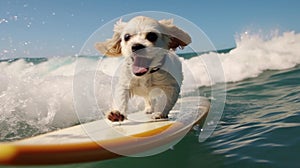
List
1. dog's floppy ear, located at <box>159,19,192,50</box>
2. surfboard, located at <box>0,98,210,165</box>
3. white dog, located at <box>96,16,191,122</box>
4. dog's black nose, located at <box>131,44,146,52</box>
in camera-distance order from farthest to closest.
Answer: dog's floppy ear, located at <box>159,19,192,50</box> → white dog, located at <box>96,16,191,122</box> → dog's black nose, located at <box>131,44,146,52</box> → surfboard, located at <box>0,98,210,165</box>

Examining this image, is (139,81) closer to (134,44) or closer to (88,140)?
(134,44)

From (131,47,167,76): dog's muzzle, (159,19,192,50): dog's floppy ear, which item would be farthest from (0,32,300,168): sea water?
(131,47,167,76): dog's muzzle

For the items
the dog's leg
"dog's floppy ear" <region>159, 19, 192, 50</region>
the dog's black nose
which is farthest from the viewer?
"dog's floppy ear" <region>159, 19, 192, 50</region>

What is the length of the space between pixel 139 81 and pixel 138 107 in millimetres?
1628

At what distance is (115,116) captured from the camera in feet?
12.0

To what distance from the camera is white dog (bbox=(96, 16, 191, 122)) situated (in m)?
3.63

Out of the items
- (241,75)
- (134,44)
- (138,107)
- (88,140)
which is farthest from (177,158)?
(241,75)

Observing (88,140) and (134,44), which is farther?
(134,44)

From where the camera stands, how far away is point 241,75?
38.0 ft

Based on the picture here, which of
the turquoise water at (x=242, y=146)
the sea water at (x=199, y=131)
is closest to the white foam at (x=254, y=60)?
the sea water at (x=199, y=131)

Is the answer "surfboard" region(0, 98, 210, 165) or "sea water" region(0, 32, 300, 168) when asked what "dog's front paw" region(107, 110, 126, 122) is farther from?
"sea water" region(0, 32, 300, 168)

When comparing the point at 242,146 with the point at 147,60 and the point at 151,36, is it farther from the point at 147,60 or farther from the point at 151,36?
the point at 151,36

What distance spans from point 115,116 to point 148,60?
0.67 meters

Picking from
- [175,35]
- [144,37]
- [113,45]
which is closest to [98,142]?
[144,37]
